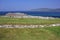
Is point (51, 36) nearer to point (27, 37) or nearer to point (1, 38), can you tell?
point (27, 37)

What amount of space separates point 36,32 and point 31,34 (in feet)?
4.08

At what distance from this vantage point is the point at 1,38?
67.2 feet

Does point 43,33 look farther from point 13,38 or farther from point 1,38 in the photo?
point 1,38

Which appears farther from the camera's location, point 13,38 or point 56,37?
point 56,37

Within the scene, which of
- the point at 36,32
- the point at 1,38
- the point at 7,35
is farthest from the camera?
the point at 36,32

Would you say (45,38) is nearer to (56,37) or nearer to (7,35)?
(56,37)

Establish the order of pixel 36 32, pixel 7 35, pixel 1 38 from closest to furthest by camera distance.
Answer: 1. pixel 1 38
2. pixel 7 35
3. pixel 36 32

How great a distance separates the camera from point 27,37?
69.5ft

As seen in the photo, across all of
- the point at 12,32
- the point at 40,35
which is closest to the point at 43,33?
the point at 40,35

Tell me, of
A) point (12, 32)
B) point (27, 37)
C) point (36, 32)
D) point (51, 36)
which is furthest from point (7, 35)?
point (51, 36)

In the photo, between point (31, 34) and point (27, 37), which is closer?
point (27, 37)

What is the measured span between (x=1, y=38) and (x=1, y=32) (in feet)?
9.01

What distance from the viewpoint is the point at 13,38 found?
813 inches

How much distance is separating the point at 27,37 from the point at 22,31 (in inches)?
107
